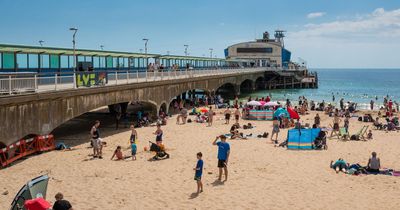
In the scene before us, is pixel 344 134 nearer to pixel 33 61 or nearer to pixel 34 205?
pixel 33 61

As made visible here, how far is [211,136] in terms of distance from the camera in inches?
841

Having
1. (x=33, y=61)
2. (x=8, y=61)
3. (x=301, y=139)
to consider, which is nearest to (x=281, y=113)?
(x=301, y=139)

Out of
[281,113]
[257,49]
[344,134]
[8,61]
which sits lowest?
[344,134]

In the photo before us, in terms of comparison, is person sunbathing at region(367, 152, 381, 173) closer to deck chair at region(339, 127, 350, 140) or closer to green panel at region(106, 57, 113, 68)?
deck chair at region(339, 127, 350, 140)

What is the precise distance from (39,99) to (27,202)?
8.75 meters

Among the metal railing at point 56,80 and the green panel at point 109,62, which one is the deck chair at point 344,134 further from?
the green panel at point 109,62

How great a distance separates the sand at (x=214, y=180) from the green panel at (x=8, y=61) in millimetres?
4913

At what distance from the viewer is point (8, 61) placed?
760 inches

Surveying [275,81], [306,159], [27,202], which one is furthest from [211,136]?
[275,81]

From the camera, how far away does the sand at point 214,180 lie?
10898 millimetres

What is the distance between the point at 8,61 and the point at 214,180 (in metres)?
11.9

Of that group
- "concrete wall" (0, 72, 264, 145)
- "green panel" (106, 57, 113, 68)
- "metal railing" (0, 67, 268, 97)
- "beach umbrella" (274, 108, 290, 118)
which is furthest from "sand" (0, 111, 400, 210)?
"green panel" (106, 57, 113, 68)

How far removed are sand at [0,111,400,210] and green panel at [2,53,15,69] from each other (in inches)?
193

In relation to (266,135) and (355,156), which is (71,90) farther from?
(355,156)
